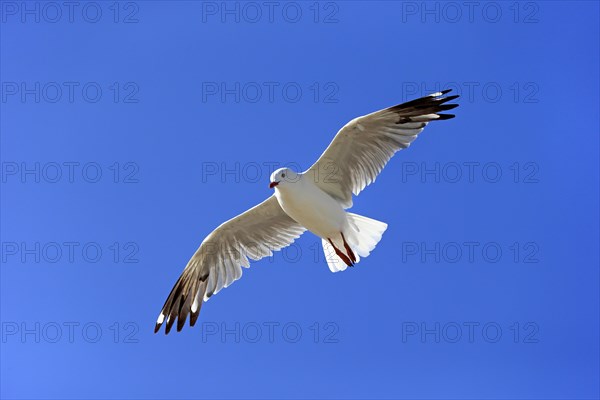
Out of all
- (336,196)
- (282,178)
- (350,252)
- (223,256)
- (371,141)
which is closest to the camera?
(282,178)

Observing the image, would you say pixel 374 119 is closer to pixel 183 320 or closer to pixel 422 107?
pixel 422 107

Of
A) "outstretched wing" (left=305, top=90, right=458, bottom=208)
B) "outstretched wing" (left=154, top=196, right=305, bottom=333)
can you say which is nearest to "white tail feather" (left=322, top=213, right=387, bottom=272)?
"outstretched wing" (left=305, top=90, right=458, bottom=208)

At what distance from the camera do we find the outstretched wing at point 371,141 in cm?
834

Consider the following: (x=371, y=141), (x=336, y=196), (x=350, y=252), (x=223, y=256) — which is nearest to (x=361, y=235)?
(x=350, y=252)

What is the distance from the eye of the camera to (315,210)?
829 cm

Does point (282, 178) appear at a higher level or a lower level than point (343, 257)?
higher

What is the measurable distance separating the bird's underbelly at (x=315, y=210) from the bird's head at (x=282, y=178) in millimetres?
114

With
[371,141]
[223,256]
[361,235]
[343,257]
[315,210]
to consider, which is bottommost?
[343,257]

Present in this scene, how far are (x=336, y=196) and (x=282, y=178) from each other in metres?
0.72

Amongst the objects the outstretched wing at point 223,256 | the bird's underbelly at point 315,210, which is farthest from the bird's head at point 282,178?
the outstretched wing at point 223,256

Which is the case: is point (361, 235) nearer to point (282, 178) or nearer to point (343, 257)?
point (343, 257)

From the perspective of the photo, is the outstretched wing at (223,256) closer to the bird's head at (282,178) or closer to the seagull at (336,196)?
the seagull at (336,196)

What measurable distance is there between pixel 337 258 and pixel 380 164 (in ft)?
3.33

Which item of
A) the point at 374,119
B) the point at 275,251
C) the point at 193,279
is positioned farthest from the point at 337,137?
the point at 193,279
